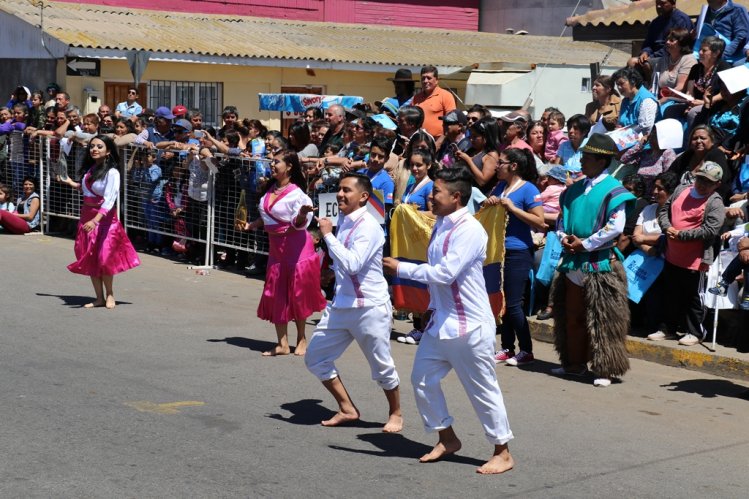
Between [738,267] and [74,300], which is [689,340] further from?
[74,300]

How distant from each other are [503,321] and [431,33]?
23531 mm

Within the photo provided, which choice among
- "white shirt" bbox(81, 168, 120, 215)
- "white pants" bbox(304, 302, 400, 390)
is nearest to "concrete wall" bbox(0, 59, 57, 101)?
"white shirt" bbox(81, 168, 120, 215)

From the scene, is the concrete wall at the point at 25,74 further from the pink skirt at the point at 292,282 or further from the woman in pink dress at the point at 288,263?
the pink skirt at the point at 292,282

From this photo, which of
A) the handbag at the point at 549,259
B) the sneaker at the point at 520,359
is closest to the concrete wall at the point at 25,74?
the handbag at the point at 549,259

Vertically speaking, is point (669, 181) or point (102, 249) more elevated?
point (669, 181)

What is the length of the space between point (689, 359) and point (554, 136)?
13.7ft

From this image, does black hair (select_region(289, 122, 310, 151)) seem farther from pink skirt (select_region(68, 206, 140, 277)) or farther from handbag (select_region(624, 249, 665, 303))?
handbag (select_region(624, 249, 665, 303))

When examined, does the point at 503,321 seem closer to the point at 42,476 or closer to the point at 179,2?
the point at 42,476

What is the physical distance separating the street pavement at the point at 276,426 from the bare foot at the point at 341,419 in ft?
0.22

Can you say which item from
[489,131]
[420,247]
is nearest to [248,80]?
[489,131]

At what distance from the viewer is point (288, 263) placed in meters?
9.86

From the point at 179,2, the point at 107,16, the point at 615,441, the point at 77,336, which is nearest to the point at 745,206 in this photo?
the point at 615,441

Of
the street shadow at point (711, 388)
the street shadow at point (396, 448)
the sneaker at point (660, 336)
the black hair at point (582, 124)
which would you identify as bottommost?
the street shadow at point (711, 388)

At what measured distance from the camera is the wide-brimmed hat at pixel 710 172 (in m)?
9.73
